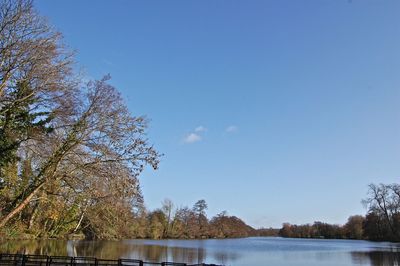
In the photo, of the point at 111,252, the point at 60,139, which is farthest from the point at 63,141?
the point at 111,252

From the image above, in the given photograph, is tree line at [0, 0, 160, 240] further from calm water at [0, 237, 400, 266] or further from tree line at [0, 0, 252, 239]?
calm water at [0, 237, 400, 266]

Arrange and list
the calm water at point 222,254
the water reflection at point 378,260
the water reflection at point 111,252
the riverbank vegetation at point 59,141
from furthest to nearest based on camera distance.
Result: 1. the calm water at point 222,254
2. the water reflection at point 111,252
3. the water reflection at point 378,260
4. the riverbank vegetation at point 59,141

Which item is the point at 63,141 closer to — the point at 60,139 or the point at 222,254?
the point at 60,139

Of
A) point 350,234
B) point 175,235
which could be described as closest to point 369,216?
point 350,234

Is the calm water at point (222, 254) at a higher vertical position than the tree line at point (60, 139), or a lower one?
lower

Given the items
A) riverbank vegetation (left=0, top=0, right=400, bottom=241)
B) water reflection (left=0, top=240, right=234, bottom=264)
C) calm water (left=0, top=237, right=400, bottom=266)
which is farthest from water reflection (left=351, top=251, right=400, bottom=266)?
riverbank vegetation (left=0, top=0, right=400, bottom=241)

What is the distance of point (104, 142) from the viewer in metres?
16.5

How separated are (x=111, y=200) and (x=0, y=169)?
30.4ft

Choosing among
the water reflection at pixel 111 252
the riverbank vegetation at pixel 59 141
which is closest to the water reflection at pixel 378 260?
the water reflection at pixel 111 252

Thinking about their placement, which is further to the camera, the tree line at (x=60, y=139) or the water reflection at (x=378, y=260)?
the water reflection at (x=378, y=260)

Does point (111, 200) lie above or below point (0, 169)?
below

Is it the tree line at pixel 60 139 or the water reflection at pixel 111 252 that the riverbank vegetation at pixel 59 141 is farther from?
the water reflection at pixel 111 252

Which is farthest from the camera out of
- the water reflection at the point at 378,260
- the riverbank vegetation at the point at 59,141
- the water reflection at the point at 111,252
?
the water reflection at the point at 111,252

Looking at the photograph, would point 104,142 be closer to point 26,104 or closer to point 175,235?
point 26,104
